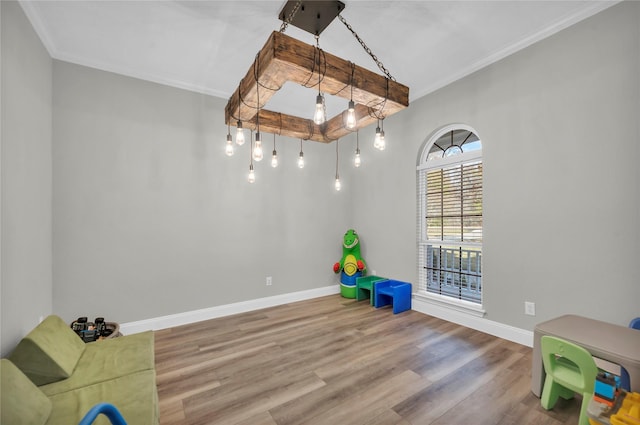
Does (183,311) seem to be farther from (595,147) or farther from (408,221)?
(595,147)

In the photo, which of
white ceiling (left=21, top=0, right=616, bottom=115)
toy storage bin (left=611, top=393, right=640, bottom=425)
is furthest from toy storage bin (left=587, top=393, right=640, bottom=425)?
white ceiling (left=21, top=0, right=616, bottom=115)

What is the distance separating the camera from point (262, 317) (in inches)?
145

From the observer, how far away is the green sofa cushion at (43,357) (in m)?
1.65

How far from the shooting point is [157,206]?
3.34 metres

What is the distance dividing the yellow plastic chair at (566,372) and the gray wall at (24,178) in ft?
11.8

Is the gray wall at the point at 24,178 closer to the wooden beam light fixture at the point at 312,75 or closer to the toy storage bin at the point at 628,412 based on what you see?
the wooden beam light fixture at the point at 312,75

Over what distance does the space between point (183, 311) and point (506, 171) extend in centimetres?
419

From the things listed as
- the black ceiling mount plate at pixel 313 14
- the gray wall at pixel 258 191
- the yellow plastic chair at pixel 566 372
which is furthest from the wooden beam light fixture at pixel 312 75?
the yellow plastic chair at pixel 566 372

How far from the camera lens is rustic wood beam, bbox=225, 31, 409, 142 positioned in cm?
201

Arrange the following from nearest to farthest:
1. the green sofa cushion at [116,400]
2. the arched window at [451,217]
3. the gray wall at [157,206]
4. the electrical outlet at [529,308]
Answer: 1. the green sofa cushion at [116,400]
2. the electrical outlet at [529,308]
3. the gray wall at [157,206]
4. the arched window at [451,217]

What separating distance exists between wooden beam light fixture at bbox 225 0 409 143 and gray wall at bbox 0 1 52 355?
1.60 m

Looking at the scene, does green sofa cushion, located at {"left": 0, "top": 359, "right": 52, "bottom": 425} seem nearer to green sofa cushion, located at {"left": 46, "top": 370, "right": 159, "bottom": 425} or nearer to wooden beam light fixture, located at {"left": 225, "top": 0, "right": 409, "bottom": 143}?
green sofa cushion, located at {"left": 46, "top": 370, "right": 159, "bottom": 425}

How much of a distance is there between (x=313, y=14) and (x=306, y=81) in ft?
2.03

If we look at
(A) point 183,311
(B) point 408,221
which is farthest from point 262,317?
(B) point 408,221
